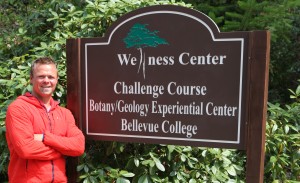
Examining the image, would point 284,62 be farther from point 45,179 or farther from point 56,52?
point 45,179

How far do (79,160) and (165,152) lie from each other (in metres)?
0.67

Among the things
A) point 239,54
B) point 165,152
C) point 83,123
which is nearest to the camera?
point 239,54

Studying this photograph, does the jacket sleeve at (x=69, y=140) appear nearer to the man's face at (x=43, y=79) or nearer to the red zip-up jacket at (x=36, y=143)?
the red zip-up jacket at (x=36, y=143)

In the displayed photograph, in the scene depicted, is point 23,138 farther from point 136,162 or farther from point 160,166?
point 160,166

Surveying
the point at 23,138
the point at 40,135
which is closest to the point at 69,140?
the point at 40,135

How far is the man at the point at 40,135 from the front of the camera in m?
2.27

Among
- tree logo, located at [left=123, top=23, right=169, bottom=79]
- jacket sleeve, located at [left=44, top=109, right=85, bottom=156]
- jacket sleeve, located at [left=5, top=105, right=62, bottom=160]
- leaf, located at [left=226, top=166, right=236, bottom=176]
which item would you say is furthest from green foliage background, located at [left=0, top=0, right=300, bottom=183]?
tree logo, located at [left=123, top=23, right=169, bottom=79]

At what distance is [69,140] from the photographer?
2434 mm

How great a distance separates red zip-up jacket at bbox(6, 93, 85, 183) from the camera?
2.26m

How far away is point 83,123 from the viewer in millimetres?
2711


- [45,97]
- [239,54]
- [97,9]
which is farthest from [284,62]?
[45,97]

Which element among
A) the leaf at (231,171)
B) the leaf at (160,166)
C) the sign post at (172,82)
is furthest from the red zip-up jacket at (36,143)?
the leaf at (231,171)

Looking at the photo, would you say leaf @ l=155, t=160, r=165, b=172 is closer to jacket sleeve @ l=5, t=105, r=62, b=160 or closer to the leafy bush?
jacket sleeve @ l=5, t=105, r=62, b=160

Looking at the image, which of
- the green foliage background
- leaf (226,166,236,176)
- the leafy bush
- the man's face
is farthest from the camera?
the leafy bush
